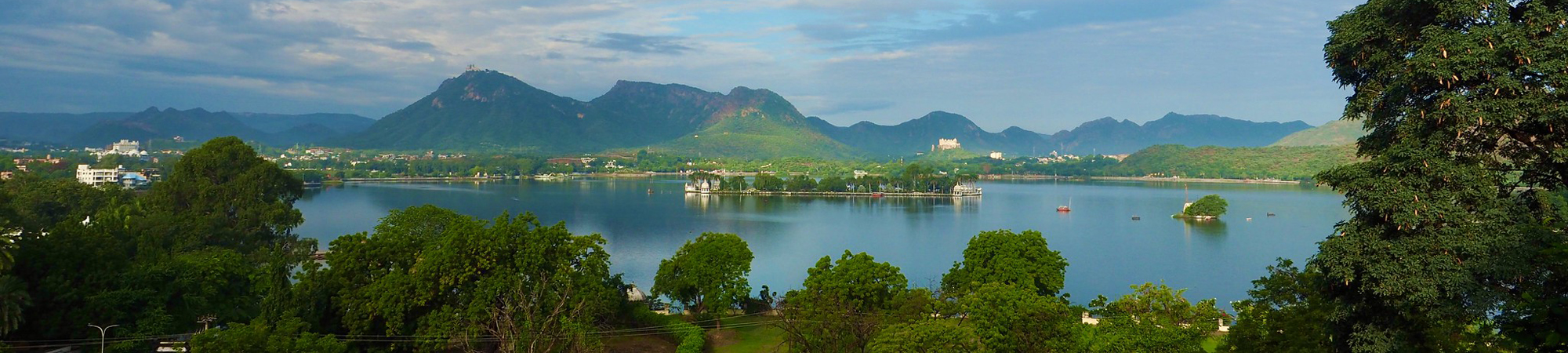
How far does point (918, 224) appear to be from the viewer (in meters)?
45.0

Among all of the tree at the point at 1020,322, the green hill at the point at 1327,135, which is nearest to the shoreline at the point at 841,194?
the tree at the point at 1020,322

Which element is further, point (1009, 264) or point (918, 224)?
point (918, 224)

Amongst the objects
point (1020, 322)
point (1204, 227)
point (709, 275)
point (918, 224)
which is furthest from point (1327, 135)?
point (1020, 322)

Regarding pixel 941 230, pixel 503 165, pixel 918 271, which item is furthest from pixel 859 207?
pixel 503 165

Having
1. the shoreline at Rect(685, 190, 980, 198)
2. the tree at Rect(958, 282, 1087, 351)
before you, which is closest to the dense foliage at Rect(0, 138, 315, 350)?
the tree at Rect(958, 282, 1087, 351)

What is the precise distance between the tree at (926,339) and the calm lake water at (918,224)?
14.2 m

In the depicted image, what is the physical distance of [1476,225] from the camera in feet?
18.2

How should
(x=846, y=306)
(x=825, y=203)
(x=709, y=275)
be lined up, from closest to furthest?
(x=846, y=306) → (x=709, y=275) → (x=825, y=203)

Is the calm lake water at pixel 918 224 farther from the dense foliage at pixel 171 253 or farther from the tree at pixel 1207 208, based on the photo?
the dense foliage at pixel 171 253

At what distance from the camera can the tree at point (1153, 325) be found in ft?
31.4

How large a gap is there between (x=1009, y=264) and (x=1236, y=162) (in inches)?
3985

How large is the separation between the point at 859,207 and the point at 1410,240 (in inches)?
2008

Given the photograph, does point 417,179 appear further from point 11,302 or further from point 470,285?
point 11,302

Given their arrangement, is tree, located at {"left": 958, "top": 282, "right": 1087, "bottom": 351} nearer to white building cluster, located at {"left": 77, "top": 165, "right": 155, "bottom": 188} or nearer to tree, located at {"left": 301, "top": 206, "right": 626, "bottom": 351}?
tree, located at {"left": 301, "top": 206, "right": 626, "bottom": 351}
